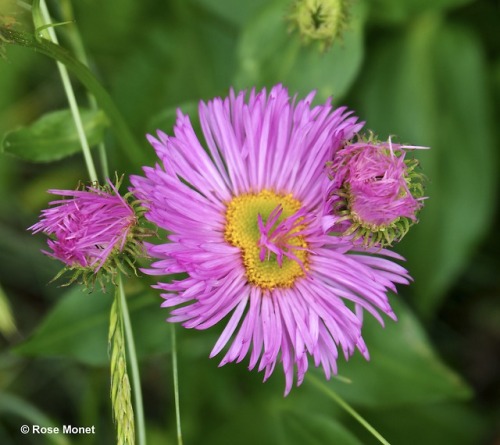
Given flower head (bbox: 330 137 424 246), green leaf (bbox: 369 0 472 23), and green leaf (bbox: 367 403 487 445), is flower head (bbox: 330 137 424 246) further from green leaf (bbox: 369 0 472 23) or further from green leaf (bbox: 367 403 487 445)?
green leaf (bbox: 367 403 487 445)

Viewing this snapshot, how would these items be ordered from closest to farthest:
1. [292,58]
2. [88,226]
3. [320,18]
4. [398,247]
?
[88,226] → [320,18] → [292,58] → [398,247]

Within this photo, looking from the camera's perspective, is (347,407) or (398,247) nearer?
(347,407)

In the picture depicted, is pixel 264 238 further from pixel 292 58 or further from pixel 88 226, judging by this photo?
pixel 292 58

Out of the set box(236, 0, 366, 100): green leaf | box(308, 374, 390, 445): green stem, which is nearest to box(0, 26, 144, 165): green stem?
box(236, 0, 366, 100): green leaf

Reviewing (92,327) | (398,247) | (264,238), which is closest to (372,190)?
(264,238)

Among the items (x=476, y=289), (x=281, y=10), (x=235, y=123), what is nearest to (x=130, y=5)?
(x=281, y=10)

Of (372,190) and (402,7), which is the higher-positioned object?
(402,7)

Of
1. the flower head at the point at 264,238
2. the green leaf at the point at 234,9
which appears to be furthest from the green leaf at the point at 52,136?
the green leaf at the point at 234,9

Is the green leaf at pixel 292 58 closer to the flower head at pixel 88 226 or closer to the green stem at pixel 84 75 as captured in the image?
the green stem at pixel 84 75
